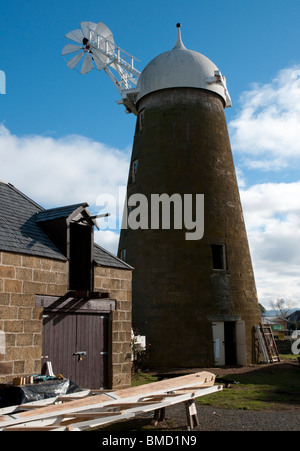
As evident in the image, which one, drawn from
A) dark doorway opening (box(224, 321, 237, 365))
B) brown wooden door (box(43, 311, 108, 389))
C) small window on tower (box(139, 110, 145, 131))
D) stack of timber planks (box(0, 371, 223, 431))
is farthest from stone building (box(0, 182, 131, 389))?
small window on tower (box(139, 110, 145, 131))

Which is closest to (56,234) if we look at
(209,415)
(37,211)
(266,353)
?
(37,211)

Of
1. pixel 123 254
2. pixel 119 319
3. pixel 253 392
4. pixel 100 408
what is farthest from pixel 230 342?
pixel 100 408

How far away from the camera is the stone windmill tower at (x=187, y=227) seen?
63.6ft

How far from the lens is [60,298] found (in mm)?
10805

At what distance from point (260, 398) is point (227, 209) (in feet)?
34.5

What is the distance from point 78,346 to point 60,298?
1.32 metres

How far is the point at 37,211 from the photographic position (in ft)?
41.3

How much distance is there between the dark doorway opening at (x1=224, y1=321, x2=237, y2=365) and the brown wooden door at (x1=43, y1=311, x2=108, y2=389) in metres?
9.77

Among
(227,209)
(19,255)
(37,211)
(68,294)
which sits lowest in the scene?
(68,294)

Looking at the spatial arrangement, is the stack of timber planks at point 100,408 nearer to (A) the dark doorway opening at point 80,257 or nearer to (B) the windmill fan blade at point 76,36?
(A) the dark doorway opening at point 80,257

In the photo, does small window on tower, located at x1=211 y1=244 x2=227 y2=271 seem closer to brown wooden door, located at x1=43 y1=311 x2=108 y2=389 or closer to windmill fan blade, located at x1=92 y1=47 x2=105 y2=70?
brown wooden door, located at x1=43 y1=311 x2=108 y2=389

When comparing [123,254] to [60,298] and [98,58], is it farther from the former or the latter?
[98,58]

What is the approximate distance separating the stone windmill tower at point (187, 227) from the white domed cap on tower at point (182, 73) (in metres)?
0.05

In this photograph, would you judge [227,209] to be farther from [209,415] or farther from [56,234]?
[209,415]
